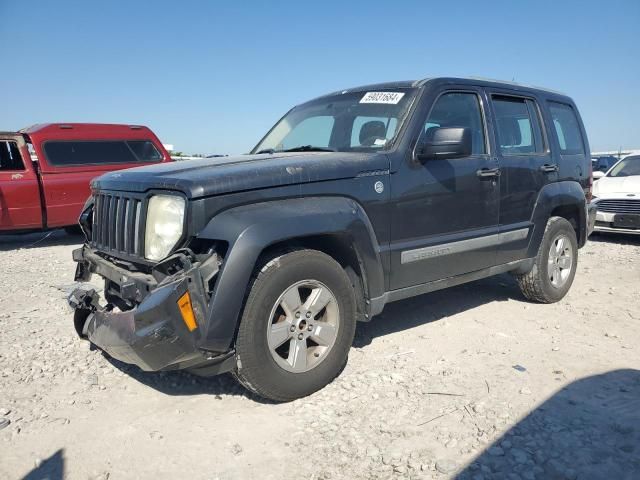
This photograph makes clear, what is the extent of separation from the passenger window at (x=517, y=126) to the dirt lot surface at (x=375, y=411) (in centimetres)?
157

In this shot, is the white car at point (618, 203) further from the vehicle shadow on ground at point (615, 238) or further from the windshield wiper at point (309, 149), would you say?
the windshield wiper at point (309, 149)

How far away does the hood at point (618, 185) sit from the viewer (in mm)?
8398

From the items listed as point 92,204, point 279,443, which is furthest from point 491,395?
point 92,204

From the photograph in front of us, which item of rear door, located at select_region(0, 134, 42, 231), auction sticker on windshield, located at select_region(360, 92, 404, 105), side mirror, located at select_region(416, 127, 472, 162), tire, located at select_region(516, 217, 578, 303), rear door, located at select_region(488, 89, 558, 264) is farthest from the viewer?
rear door, located at select_region(0, 134, 42, 231)

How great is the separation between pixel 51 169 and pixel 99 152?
3.04 ft

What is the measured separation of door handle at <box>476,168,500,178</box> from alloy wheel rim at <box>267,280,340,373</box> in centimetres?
171

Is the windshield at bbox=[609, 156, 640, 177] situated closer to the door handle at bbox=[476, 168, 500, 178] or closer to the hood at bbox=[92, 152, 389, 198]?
the door handle at bbox=[476, 168, 500, 178]

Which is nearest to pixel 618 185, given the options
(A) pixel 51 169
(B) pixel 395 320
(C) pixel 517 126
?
(C) pixel 517 126

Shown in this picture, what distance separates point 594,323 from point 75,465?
4.15 m

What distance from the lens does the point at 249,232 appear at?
2.61m

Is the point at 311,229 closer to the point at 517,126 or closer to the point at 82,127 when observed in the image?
the point at 517,126

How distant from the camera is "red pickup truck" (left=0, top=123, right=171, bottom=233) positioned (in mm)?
8242

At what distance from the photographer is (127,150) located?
9422mm

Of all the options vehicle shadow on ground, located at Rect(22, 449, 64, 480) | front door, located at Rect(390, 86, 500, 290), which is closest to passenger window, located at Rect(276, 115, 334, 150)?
front door, located at Rect(390, 86, 500, 290)
